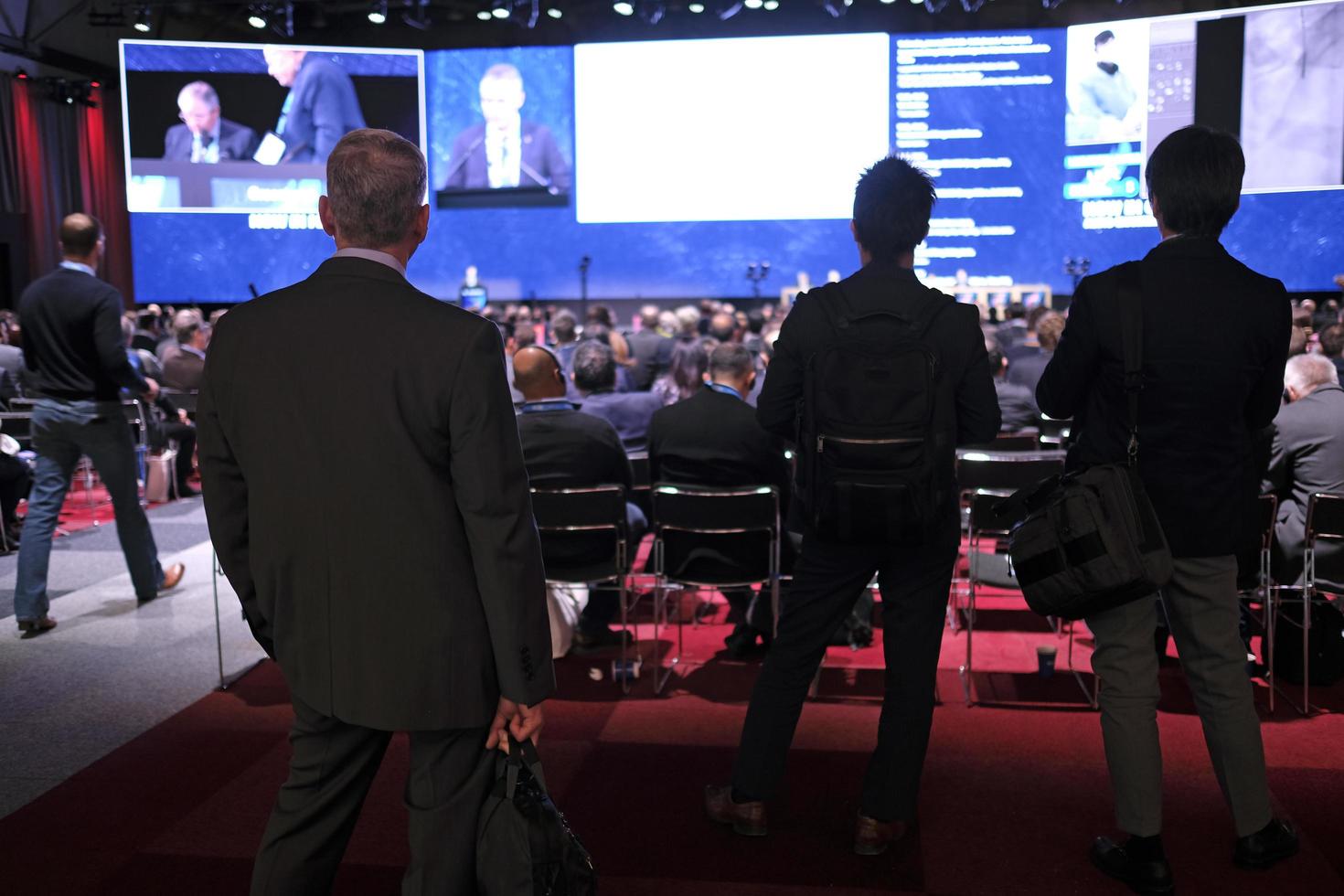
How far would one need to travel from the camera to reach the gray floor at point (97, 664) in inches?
134

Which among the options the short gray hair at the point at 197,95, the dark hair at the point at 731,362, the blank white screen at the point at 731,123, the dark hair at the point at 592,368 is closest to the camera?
the dark hair at the point at 731,362

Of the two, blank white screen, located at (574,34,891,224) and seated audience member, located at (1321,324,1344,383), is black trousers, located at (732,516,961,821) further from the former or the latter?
blank white screen, located at (574,34,891,224)

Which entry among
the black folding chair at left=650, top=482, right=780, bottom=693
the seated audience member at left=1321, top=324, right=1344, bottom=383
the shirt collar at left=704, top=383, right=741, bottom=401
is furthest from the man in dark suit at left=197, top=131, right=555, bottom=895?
the seated audience member at left=1321, top=324, right=1344, bottom=383

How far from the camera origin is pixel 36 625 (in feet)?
15.1

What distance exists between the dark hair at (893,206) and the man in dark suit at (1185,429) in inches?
16.1

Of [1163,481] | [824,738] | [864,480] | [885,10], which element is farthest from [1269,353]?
[885,10]

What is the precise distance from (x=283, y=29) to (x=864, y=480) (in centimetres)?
1486

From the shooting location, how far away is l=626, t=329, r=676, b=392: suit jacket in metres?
7.90

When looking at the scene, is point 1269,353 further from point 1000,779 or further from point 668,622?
point 668,622

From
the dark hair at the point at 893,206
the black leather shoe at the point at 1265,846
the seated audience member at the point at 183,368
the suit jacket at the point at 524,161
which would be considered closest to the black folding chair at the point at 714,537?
the dark hair at the point at 893,206

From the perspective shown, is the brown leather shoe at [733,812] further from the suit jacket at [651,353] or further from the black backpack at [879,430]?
the suit jacket at [651,353]

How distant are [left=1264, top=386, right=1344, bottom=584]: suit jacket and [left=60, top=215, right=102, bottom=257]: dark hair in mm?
4663

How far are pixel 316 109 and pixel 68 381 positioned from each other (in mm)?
10963

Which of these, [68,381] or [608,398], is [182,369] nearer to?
[68,381]
